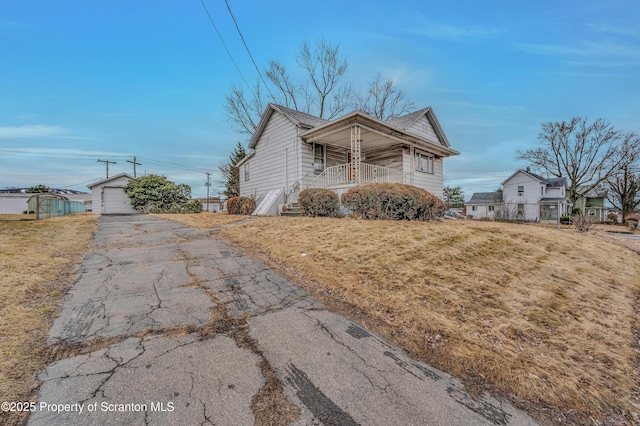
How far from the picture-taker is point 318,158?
1377 cm

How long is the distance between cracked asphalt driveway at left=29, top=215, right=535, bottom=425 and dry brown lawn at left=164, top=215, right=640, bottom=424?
1.33 ft

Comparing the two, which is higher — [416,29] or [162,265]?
[416,29]

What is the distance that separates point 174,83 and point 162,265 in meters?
15.4

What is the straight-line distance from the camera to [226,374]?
1.92m

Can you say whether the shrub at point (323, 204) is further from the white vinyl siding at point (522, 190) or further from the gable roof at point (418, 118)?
the white vinyl siding at point (522, 190)

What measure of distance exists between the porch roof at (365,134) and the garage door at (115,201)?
20743mm

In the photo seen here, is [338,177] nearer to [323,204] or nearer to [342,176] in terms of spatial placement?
[342,176]

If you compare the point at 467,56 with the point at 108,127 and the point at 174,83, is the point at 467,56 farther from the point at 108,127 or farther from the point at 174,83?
the point at 108,127

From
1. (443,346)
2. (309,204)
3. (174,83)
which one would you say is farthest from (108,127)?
(443,346)

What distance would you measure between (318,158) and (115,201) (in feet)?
71.2

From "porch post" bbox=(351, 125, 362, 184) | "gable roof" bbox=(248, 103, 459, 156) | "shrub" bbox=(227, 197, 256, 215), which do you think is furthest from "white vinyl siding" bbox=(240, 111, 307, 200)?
"porch post" bbox=(351, 125, 362, 184)

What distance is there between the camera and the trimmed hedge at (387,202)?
27.5 feet

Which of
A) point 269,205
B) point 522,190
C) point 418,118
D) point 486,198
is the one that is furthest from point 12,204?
point 486,198

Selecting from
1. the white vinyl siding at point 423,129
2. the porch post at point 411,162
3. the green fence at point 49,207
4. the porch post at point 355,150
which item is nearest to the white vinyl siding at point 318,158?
the porch post at point 355,150
